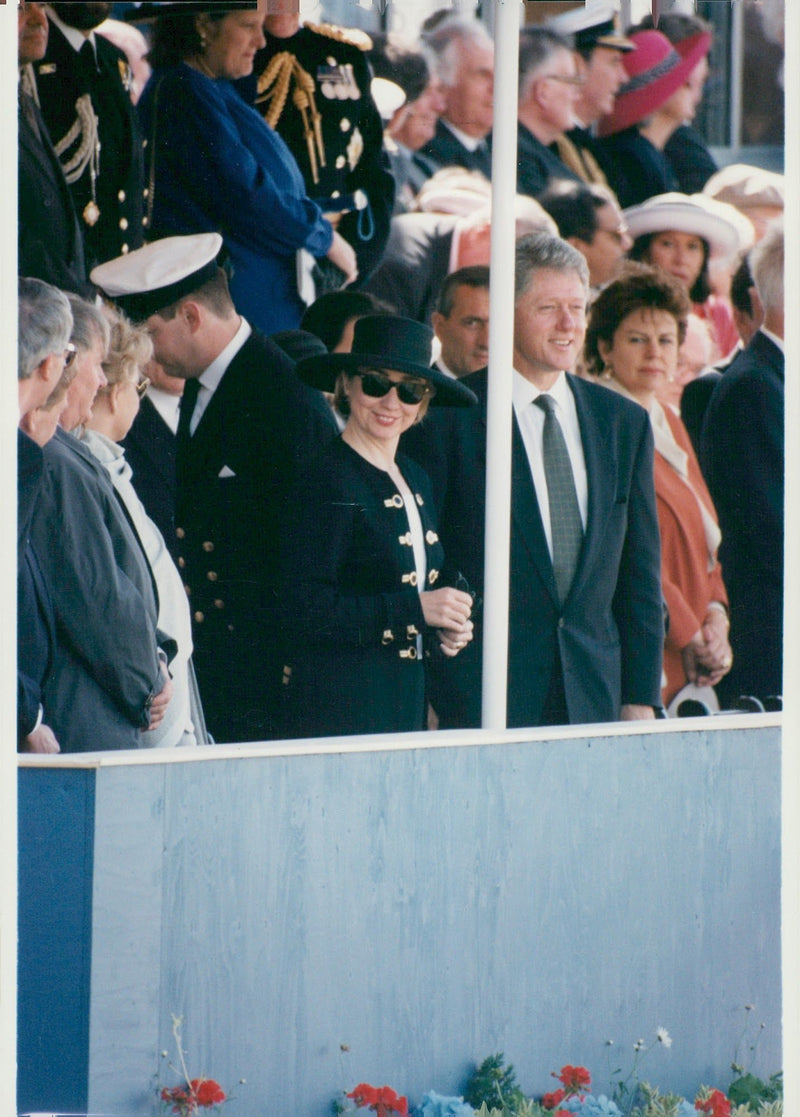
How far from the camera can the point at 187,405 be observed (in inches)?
210

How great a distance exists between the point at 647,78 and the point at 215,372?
7.00 ft

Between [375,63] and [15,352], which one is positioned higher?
[375,63]

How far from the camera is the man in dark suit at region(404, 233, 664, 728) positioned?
5.68 m

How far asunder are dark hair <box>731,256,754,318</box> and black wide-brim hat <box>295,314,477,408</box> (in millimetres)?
1538

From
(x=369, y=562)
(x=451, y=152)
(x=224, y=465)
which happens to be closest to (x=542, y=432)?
(x=369, y=562)

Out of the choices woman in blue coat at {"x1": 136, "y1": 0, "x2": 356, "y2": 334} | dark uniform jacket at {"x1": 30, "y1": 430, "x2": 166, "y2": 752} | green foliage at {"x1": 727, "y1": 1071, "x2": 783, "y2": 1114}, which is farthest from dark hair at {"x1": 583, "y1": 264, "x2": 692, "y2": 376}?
green foliage at {"x1": 727, "y1": 1071, "x2": 783, "y2": 1114}

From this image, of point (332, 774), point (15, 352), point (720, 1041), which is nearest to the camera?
point (15, 352)

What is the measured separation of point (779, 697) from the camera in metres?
6.51

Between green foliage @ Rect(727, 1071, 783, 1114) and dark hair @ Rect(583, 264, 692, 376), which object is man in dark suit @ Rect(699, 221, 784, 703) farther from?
green foliage @ Rect(727, 1071, 783, 1114)

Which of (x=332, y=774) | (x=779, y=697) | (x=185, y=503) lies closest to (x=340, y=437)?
(x=185, y=503)

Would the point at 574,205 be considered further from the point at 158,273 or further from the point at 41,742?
the point at 41,742

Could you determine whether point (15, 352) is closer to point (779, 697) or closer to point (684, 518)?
point (684, 518)

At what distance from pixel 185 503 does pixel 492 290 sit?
1081mm

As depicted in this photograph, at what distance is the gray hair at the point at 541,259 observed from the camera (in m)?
5.93
